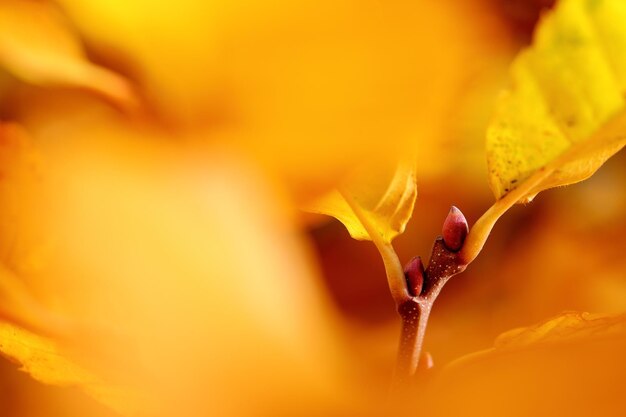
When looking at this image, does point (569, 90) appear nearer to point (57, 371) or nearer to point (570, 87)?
point (570, 87)

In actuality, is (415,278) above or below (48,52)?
below

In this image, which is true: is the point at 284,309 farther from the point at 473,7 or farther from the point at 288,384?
the point at 473,7

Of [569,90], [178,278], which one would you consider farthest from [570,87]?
[178,278]

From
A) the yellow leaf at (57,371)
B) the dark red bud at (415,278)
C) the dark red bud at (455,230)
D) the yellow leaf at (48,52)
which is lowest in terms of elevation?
the dark red bud at (415,278)

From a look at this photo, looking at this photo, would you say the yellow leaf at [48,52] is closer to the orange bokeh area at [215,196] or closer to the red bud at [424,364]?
the orange bokeh area at [215,196]

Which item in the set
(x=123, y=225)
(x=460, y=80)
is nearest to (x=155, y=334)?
(x=123, y=225)

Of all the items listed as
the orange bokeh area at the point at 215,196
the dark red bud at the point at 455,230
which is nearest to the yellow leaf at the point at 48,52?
the orange bokeh area at the point at 215,196

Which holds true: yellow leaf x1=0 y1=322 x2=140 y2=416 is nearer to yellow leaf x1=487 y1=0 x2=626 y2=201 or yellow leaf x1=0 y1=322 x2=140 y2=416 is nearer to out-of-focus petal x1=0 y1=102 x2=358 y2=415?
out-of-focus petal x1=0 y1=102 x2=358 y2=415
